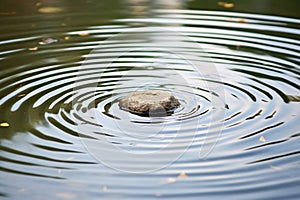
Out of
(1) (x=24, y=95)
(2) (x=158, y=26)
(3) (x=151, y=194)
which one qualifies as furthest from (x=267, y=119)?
(2) (x=158, y=26)

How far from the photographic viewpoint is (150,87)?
507 centimetres

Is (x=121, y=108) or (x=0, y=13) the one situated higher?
(x=0, y=13)

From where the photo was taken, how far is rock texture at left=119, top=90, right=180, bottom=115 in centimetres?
452

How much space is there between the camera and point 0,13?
276 inches

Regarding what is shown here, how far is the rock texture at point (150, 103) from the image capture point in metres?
4.52

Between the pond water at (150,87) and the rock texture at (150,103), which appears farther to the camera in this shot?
the rock texture at (150,103)

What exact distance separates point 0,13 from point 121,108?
3.04 meters

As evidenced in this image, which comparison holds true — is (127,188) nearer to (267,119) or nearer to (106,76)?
(267,119)

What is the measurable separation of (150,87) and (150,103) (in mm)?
559

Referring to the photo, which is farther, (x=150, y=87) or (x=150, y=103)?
(x=150, y=87)

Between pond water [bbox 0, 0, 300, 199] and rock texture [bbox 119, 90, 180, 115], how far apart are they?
8cm

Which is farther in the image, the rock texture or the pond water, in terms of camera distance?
the rock texture

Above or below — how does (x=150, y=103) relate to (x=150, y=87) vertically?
below

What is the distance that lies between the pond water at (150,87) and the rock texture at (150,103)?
85 millimetres
